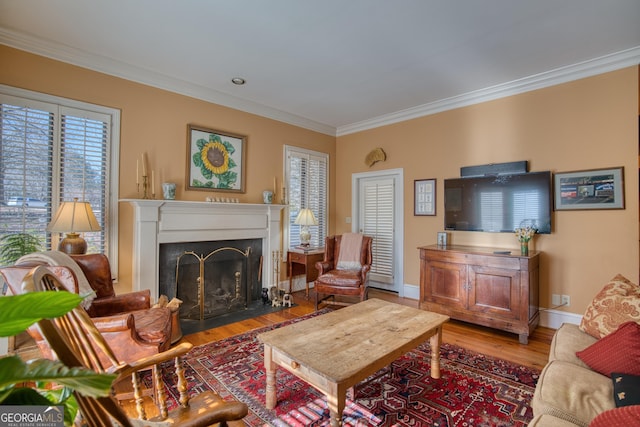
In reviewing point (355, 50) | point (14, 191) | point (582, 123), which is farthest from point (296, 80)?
point (582, 123)

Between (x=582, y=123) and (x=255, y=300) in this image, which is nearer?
(x=582, y=123)

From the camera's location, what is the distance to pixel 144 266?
3248 millimetres

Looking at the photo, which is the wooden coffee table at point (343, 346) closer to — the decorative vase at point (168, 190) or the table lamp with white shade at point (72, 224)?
the table lamp with white shade at point (72, 224)

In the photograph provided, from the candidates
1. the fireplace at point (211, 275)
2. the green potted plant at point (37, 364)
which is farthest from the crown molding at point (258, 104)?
the green potted plant at point (37, 364)

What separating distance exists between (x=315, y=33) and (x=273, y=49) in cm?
49

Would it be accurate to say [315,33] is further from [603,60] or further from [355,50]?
[603,60]

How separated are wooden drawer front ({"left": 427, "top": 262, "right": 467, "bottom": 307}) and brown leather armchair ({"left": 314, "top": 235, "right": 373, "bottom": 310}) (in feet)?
2.62

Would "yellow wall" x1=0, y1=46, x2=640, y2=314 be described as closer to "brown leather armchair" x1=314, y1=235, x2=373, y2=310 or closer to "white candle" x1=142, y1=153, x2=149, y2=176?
"white candle" x1=142, y1=153, x2=149, y2=176

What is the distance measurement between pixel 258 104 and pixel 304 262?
2.42 metres

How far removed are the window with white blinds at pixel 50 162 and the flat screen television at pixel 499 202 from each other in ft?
13.6

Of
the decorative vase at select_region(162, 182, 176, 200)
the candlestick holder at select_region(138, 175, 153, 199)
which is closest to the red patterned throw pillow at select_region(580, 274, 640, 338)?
the decorative vase at select_region(162, 182, 176, 200)

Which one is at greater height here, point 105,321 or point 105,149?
point 105,149

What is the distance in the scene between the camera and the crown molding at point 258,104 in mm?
2783

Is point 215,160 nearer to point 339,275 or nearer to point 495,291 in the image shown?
point 339,275
